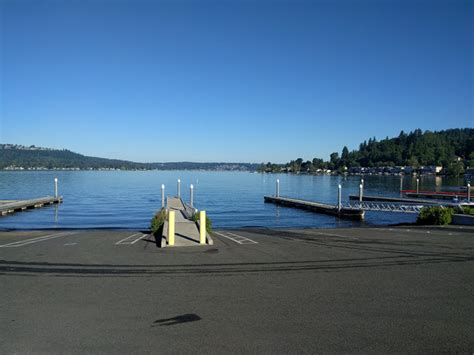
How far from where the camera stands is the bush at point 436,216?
23797 mm

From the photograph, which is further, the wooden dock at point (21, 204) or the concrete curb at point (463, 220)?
the wooden dock at point (21, 204)

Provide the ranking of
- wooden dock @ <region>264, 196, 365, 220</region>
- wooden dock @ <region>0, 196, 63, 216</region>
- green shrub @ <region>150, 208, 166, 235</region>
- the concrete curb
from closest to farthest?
green shrub @ <region>150, 208, 166, 235</region>, the concrete curb, wooden dock @ <region>264, 196, 365, 220</region>, wooden dock @ <region>0, 196, 63, 216</region>

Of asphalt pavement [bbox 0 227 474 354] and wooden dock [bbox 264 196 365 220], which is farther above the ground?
asphalt pavement [bbox 0 227 474 354]

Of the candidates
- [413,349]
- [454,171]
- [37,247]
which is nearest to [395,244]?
[413,349]

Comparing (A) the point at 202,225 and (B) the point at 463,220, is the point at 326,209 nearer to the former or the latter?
(B) the point at 463,220

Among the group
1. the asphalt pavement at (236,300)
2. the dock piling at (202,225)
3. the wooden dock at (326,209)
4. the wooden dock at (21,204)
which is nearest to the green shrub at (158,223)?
the dock piling at (202,225)

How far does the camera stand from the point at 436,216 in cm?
2445

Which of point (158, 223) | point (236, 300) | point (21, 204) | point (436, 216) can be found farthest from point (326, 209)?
point (236, 300)

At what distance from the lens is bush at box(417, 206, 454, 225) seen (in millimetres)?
23797

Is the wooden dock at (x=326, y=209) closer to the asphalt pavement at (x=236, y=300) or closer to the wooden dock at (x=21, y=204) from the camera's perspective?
the asphalt pavement at (x=236, y=300)

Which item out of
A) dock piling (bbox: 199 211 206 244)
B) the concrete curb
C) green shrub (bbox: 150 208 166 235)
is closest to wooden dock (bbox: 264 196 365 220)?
the concrete curb

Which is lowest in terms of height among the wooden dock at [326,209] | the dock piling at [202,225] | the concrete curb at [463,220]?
the wooden dock at [326,209]

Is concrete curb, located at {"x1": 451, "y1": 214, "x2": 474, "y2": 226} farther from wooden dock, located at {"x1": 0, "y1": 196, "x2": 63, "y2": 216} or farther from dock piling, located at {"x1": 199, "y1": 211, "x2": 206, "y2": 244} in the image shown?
wooden dock, located at {"x1": 0, "y1": 196, "x2": 63, "y2": 216}

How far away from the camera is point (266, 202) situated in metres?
63.2
